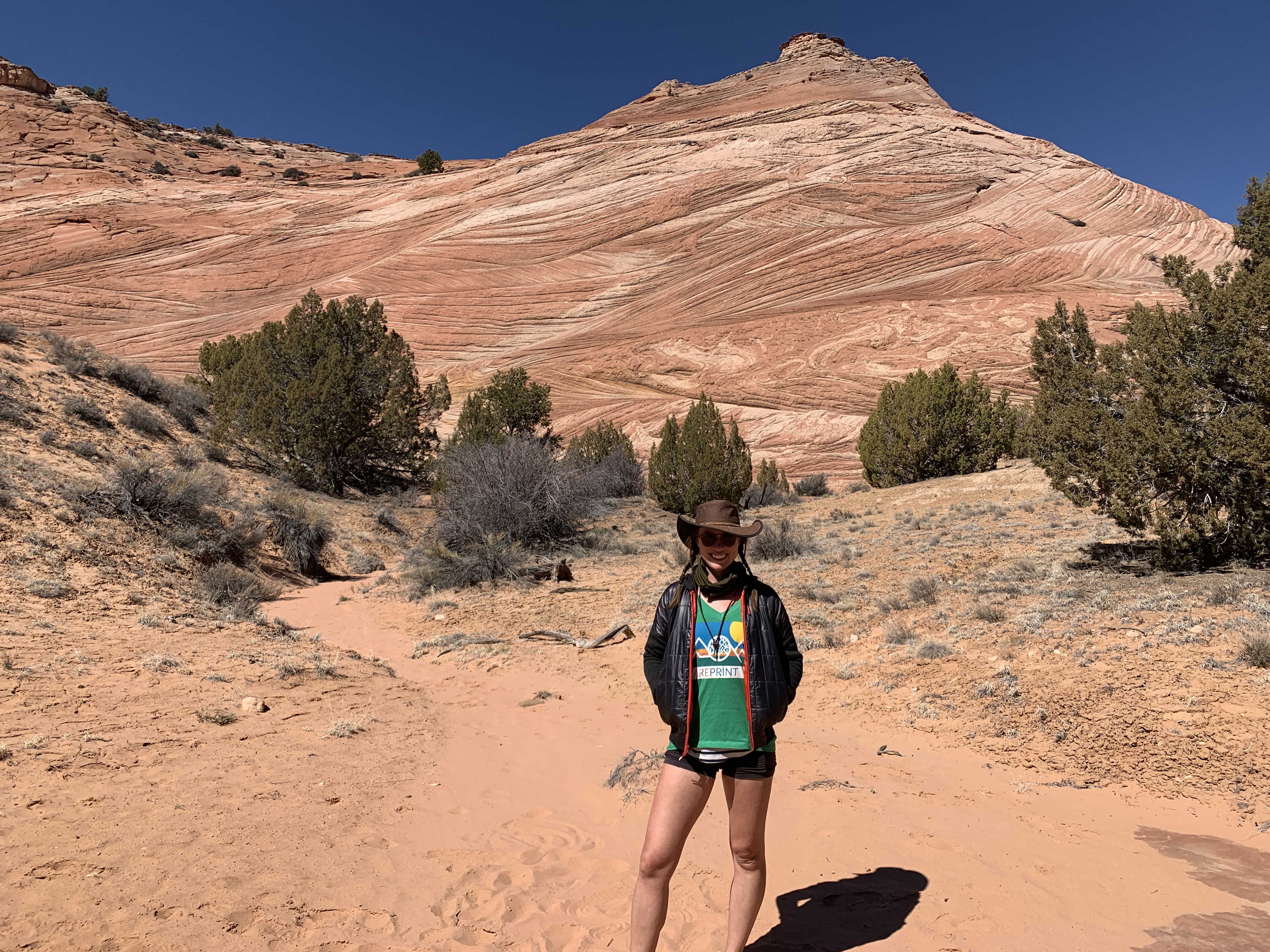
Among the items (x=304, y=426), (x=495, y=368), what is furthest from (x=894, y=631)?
(x=495, y=368)

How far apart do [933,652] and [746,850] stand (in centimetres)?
515

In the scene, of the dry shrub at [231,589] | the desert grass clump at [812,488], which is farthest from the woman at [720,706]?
the desert grass clump at [812,488]

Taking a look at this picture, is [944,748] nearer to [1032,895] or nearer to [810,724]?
[810,724]

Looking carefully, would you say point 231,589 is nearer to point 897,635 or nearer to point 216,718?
point 216,718

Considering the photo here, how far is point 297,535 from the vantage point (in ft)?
47.0

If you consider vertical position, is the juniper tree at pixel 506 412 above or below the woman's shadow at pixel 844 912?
above

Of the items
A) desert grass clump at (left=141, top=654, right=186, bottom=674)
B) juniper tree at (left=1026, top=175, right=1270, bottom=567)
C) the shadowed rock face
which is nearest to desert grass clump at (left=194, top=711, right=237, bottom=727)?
desert grass clump at (left=141, top=654, right=186, bottom=674)

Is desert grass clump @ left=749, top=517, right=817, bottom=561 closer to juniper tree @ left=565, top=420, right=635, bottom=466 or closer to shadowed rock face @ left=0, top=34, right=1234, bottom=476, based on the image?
juniper tree @ left=565, top=420, right=635, bottom=466

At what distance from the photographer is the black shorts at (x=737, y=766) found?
2594mm

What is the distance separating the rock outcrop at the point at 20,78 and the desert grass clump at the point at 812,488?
72678 millimetres

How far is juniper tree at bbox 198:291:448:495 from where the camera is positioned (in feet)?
65.2

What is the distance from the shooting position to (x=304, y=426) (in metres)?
19.8

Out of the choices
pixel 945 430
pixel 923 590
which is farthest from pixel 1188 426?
pixel 945 430

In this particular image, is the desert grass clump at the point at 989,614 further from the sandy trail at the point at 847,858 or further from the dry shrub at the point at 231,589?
the dry shrub at the point at 231,589
